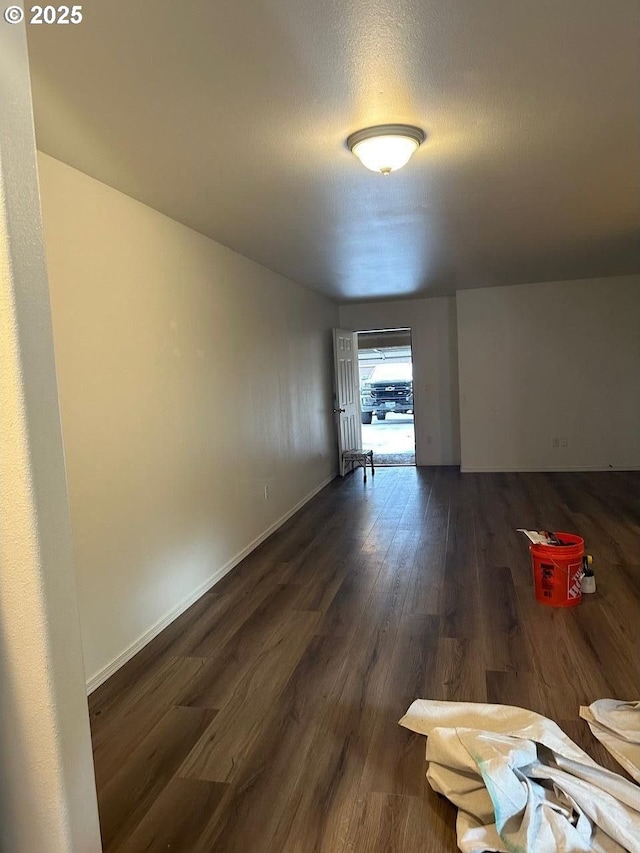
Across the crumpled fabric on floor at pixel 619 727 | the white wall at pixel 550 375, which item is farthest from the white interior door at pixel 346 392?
the crumpled fabric on floor at pixel 619 727

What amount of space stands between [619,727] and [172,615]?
2.29m

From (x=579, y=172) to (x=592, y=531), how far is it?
2.80 meters

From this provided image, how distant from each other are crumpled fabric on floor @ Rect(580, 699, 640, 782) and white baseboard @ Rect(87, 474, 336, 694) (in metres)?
2.08

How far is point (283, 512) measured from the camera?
5398 mm

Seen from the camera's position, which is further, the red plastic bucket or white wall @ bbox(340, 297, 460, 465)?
white wall @ bbox(340, 297, 460, 465)

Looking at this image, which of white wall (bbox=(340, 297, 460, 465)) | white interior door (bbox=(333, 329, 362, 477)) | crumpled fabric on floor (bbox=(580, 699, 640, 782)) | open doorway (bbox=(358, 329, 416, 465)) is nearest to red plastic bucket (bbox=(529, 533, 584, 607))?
crumpled fabric on floor (bbox=(580, 699, 640, 782))

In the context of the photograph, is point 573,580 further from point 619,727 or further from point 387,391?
point 387,391

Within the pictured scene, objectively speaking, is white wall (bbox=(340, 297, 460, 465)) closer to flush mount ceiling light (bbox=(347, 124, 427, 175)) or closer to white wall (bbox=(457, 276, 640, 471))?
white wall (bbox=(457, 276, 640, 471))

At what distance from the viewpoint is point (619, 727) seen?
6.89ft

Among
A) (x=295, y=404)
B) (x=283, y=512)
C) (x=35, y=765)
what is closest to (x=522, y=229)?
(x=295, y=404)

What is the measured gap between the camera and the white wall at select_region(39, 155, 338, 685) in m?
2.57

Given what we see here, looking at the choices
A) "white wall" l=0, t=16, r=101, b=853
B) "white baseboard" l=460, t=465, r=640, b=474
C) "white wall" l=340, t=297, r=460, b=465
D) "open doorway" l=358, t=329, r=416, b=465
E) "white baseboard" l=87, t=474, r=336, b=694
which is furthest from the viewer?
"open doorway" l=358, t=329, r=416, b=465

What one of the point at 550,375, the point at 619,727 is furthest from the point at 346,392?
the point at 619,727

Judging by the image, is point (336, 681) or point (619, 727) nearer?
point (619, 727)
